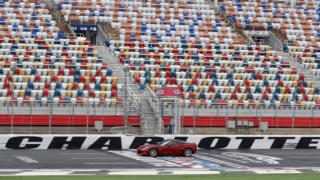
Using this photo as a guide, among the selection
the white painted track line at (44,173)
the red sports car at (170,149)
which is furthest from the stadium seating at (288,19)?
the white painted track line at (44,173)

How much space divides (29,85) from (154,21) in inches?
630

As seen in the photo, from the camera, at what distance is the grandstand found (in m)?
42.0

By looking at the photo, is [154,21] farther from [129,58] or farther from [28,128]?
[28,128]

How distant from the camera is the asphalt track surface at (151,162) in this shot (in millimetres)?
27406

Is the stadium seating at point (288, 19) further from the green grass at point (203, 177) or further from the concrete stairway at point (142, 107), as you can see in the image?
the green grass at point (203, 177)

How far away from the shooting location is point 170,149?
114 ft

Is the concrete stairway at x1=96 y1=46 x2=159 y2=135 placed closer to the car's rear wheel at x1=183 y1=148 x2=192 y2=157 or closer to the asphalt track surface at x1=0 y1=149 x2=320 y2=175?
the asphalt track surface at x1=0 y1=149 x2=320 y2=175

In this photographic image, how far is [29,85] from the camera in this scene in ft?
145

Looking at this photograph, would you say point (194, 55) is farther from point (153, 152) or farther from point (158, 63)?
point (153, 152)

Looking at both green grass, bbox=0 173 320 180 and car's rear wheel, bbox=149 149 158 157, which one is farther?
car's rear wheel, bbox=149 149 158 157

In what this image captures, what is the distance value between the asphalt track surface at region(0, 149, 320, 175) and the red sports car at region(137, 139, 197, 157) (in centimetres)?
37

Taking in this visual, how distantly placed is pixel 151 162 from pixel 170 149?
11.8ft

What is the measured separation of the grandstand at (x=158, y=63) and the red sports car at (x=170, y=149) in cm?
544

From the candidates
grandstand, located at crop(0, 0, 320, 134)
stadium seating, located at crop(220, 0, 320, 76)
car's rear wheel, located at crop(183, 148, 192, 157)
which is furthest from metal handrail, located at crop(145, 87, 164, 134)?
stadium seating, located at crop(220, 0, 320, 76)
